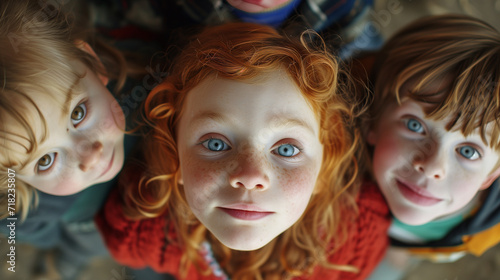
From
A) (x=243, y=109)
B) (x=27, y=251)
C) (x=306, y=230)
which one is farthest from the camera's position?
(x=27, y=251)

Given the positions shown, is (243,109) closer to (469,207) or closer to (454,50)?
(454,50)

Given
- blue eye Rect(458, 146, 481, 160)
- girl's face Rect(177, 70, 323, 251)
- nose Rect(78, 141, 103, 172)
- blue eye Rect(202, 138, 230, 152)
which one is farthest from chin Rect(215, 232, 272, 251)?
blue eye Rect(458, 146, 481, 160)

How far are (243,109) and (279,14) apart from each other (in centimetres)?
27

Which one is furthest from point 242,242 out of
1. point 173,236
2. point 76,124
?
point 76,124

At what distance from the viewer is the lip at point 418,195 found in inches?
31.6

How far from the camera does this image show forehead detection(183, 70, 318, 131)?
0.65 meters

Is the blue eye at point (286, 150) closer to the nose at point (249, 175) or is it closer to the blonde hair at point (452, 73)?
the nose at point (249, 175)

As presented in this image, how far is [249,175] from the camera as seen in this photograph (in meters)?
0.64

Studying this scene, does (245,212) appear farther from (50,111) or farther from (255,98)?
(50,111)

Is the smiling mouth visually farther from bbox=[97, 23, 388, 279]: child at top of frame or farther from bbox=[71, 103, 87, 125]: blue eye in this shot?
bbox=[71, 103, 87, 125]: blue eye

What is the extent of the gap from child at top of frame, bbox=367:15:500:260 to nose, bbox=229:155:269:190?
29cm

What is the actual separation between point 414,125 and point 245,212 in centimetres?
37

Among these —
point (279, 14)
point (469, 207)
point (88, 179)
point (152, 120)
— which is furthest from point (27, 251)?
point (469, 207)

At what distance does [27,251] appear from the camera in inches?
47.5
